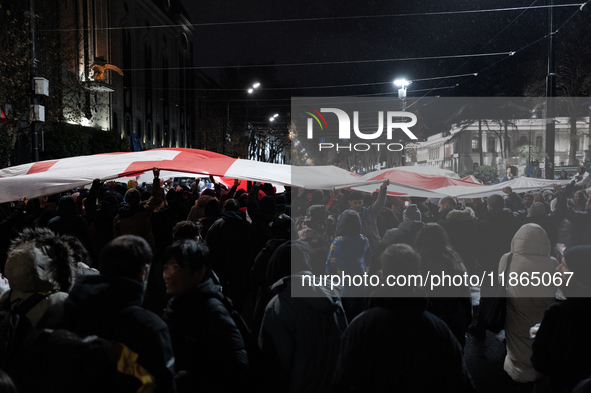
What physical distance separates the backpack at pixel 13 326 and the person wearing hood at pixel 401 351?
5.92ft

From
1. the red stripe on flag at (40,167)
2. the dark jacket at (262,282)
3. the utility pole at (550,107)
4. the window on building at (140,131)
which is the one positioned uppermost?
the window on building at (140,131)

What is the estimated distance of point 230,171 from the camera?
24.7ft

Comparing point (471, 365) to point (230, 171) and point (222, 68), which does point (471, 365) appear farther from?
point (222, 68)

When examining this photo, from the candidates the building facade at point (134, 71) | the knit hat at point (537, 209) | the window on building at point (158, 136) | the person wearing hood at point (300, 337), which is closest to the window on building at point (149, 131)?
the building facade at point (134, 71)

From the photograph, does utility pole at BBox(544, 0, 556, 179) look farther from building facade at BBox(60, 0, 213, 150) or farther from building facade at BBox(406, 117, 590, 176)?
building facade at BBox(406, 117, 590, 176)

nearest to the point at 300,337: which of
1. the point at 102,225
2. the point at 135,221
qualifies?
the point at 135,221

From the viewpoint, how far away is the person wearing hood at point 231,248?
18.5 ft

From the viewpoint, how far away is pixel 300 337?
111 inches

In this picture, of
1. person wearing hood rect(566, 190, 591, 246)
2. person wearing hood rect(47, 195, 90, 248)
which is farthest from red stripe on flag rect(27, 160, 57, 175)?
person wearing hood rect(566, 190, 591, 246)

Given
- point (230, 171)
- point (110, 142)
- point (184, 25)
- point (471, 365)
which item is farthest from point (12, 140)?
point (184, 25)

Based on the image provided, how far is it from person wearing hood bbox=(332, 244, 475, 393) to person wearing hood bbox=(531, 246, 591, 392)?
2.51 ft

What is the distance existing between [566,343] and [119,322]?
2.51 meters

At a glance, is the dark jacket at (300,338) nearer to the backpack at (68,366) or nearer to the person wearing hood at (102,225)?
the backpack at (68,366)

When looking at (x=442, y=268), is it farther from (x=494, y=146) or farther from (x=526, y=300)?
(x=494, y=146)
